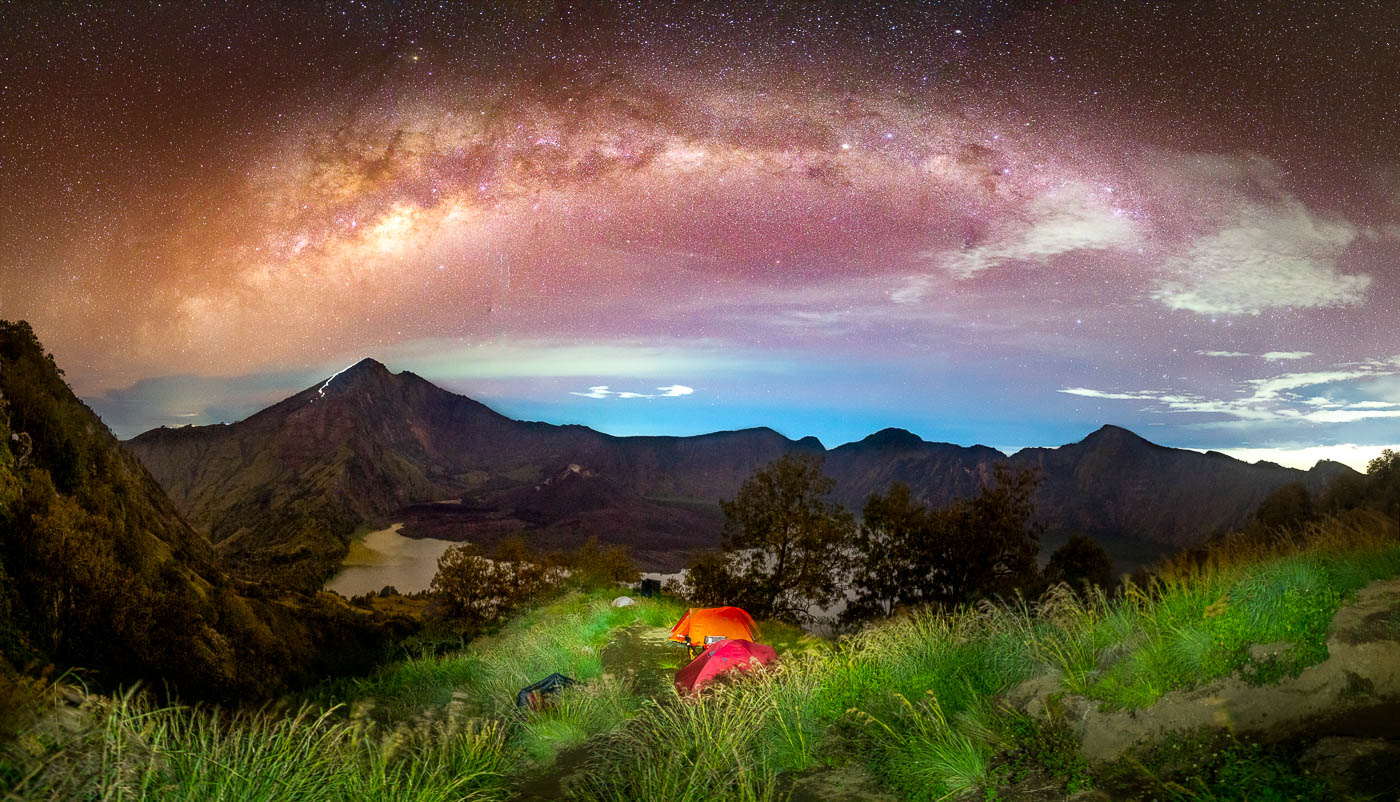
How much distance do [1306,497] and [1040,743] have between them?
43.5m

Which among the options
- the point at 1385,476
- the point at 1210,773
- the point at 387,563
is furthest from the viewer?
the point at 387,563

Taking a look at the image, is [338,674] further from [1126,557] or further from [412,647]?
[1126,557]

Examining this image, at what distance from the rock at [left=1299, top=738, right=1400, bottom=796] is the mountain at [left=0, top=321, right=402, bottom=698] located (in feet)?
34.8

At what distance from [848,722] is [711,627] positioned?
11.3 m

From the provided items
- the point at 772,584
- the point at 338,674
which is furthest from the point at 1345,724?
the point at 772,584

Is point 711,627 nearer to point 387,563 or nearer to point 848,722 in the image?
point 848,722

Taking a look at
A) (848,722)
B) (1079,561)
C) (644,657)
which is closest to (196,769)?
(848,722)

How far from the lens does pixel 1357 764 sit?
4.28 m

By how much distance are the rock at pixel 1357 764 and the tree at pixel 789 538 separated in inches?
1197

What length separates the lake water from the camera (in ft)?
380

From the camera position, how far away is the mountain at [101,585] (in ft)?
42.6

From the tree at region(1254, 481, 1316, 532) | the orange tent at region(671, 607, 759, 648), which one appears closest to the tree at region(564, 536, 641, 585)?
the orange tent at region(671, 607, 759, 648)

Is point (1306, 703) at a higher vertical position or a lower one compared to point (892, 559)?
higher

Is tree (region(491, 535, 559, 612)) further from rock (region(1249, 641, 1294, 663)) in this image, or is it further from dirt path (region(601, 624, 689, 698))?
rock (region(1249, 641, 1294, 663))
